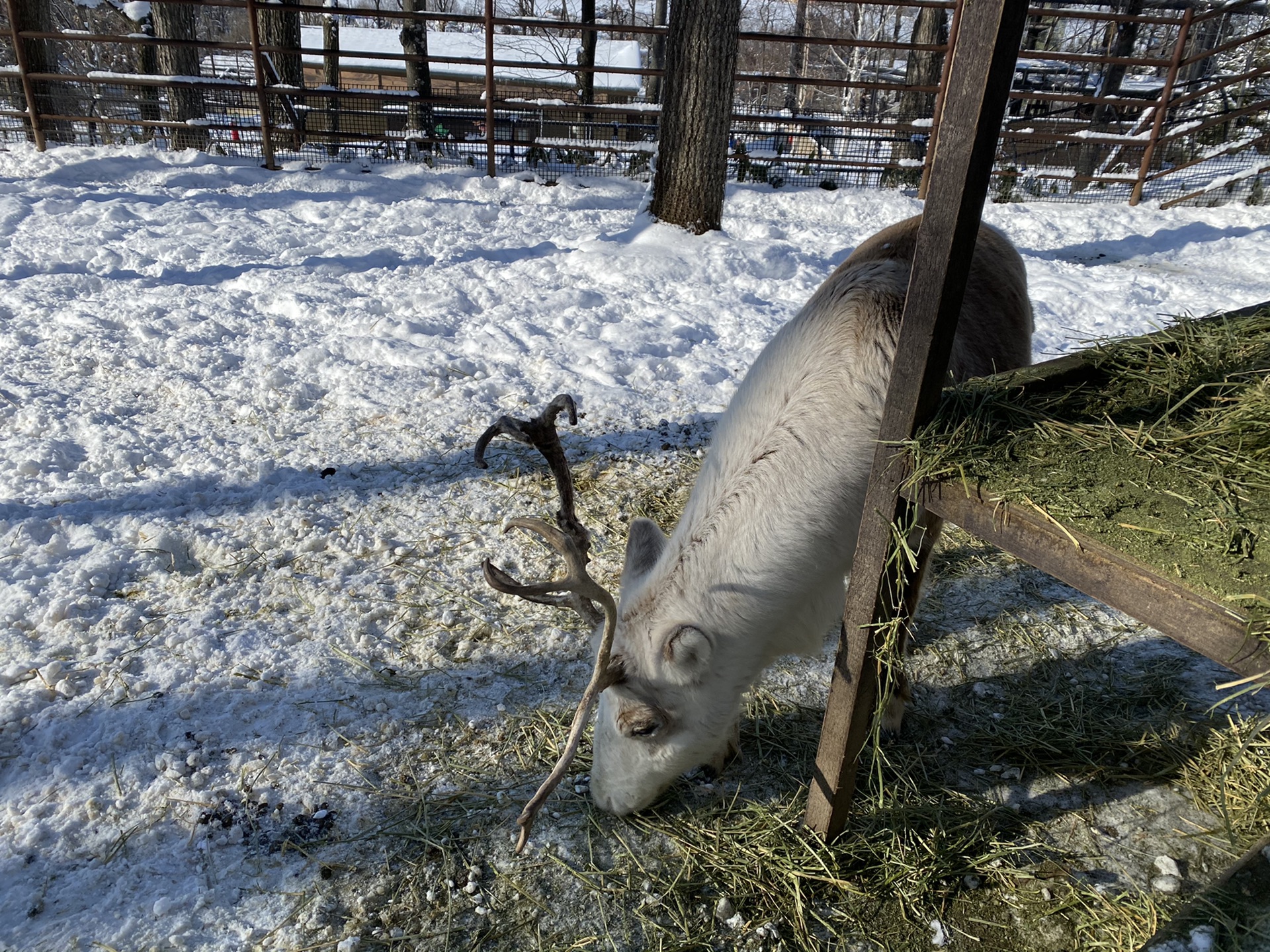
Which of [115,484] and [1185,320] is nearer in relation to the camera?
[1185,320]

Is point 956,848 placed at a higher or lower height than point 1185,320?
lower

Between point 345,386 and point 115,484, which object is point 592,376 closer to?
point 345,386

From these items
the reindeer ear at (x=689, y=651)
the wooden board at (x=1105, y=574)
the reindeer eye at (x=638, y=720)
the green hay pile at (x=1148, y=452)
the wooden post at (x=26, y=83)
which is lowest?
the reindeer eye at (x=638, y=720)

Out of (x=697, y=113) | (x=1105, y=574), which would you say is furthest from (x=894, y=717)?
(x=697, y=113)

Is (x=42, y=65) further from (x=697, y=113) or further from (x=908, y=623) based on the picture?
(x=908, y=623)

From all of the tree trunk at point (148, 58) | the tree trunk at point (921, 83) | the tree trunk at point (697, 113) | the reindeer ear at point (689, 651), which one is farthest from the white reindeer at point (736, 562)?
the tree trunk at point (148, 58)

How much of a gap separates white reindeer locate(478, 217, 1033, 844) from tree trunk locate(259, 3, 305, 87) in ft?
42.4

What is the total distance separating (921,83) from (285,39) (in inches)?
473

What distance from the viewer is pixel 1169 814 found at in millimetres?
2812

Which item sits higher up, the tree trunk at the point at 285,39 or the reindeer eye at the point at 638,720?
the tree trunk at the point at 285,39

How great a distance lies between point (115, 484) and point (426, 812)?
268 centimetres

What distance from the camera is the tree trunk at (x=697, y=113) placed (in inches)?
301

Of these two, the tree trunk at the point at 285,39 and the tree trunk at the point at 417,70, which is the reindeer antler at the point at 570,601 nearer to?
the tree trunk at the point at 417,70

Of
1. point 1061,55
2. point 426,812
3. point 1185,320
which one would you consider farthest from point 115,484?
point 1061,55
